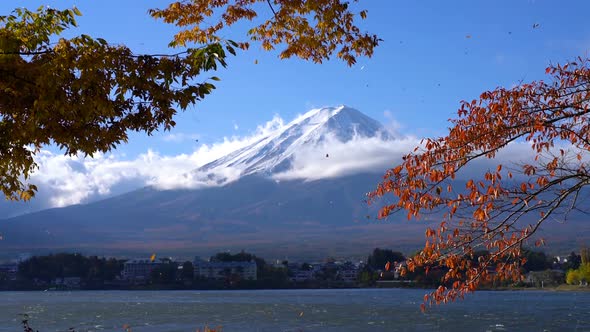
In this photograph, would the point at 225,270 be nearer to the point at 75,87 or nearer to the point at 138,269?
the point at 138,269

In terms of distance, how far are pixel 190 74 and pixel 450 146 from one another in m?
3.03

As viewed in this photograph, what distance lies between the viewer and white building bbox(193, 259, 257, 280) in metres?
153

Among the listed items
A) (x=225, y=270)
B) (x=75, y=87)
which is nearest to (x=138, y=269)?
(x=225, y=270)

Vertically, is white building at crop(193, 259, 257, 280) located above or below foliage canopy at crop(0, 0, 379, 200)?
above

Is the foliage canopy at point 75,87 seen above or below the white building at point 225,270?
below

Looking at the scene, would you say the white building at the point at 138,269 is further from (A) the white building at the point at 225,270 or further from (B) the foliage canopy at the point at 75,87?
(B) the foliage canopy at the point at 75,87

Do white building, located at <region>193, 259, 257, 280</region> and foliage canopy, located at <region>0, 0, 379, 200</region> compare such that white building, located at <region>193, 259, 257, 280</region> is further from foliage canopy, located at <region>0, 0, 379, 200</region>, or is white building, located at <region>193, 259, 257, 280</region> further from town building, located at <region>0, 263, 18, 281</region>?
foliage canopy, located at <region>0, 0, 379, 200</region>

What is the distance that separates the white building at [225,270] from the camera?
153 metres

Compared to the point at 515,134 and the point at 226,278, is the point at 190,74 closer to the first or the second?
the point at 515,134

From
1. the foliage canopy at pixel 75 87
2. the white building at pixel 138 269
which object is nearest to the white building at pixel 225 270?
the white building at pixel 138 269

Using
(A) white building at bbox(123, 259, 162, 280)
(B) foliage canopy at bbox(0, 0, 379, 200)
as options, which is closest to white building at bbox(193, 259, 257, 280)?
(A) white building at bbox(123, 259, 162, 280)

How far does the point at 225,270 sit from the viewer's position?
506 feet

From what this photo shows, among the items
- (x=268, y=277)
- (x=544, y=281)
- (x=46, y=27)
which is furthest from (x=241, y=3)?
(x=268, y=277)

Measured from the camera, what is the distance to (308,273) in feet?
536
